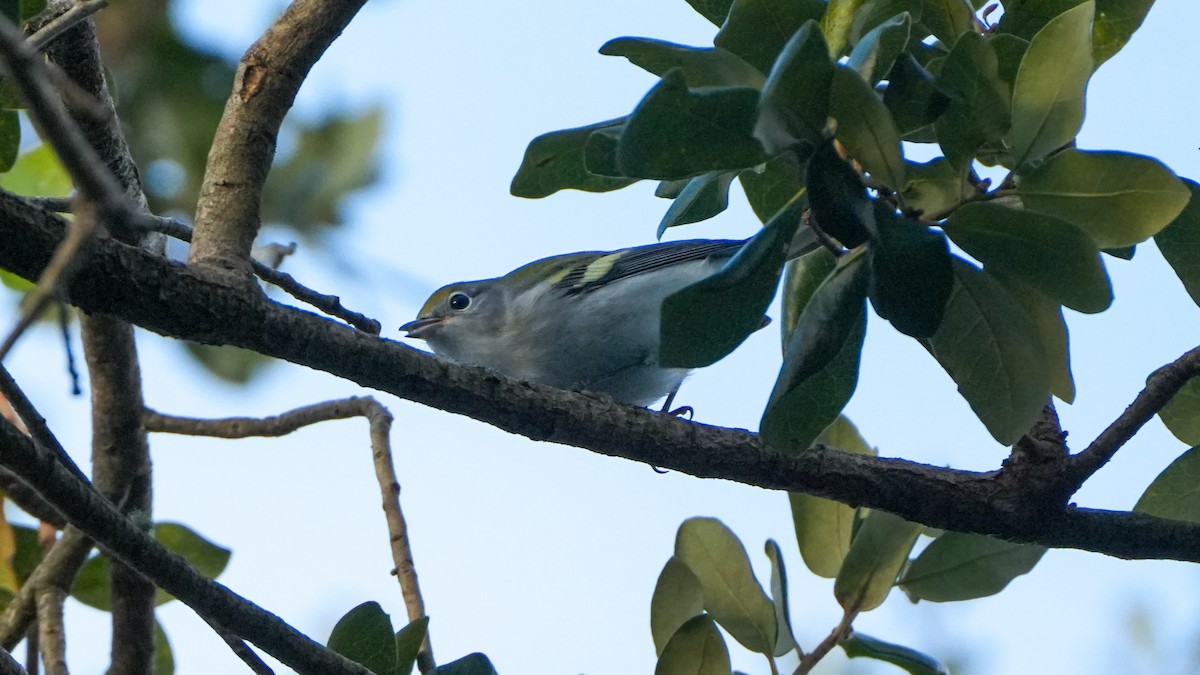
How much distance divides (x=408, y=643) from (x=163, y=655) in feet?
5.74

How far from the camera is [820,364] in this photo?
6.24 feet

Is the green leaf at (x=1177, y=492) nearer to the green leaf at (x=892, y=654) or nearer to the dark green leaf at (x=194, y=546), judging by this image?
the green leaf at (x=892, y=654)

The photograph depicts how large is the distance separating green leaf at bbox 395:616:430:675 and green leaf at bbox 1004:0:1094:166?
4.64ft

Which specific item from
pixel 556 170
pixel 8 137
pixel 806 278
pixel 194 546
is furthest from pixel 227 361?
pixel 806 278

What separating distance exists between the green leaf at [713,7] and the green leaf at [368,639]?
1.35 metres

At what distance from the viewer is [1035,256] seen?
6.07 ft

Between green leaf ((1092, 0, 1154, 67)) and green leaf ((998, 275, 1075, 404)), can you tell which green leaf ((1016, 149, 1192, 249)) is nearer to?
green leaf ((998, 275, 1075, 404))

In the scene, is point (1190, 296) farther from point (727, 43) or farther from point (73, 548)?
point (73, 548)

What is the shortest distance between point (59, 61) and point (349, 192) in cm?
115

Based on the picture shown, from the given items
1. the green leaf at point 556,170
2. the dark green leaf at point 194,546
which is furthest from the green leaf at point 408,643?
the dark green leaf at point 194,546

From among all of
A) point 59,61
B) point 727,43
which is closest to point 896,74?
point 727,43

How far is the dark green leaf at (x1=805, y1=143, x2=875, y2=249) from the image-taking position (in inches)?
70.1

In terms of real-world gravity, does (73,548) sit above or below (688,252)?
below

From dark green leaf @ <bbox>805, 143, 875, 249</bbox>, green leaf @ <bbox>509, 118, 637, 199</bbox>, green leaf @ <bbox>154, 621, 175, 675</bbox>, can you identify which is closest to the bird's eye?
green leaf @ <bbox>154, 621, 175, 675</bbox>
